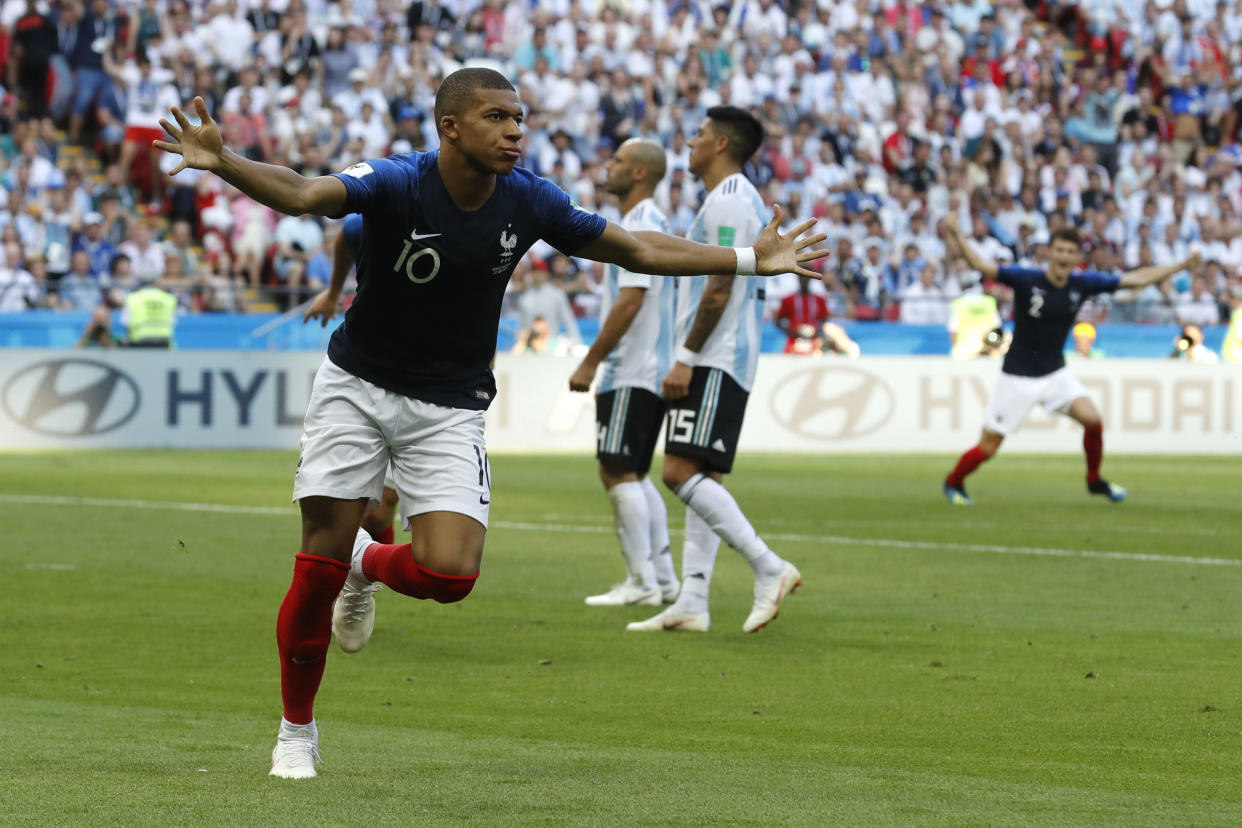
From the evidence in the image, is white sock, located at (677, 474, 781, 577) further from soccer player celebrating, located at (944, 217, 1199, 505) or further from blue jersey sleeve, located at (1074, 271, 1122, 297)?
blue jersey sleeve, located at (1074, 271, 1122, 297)

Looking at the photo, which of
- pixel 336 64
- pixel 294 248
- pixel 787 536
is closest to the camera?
pixel 787 536

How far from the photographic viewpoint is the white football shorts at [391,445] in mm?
5824

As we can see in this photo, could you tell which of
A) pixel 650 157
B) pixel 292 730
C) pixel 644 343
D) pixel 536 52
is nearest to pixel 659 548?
pixel 644 343

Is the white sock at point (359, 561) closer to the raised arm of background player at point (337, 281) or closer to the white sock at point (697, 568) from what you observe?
the raised arm of background player at point (337, 281)

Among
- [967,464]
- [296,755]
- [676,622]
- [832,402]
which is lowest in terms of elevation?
[832,402]

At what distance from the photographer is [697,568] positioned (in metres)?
8.95

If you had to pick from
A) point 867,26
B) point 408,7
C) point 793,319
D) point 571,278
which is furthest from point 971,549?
point 867,26

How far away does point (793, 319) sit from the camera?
24438 mm

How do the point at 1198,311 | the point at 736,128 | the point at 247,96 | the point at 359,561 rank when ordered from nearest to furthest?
the point at 359,561 → the point at 736,128 → the point at 247,96 → the point at 1198,311

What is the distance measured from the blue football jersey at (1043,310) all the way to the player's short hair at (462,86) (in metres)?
11.0

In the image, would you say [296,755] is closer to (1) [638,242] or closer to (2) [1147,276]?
(1) [638,242]

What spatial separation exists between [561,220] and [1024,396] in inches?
434

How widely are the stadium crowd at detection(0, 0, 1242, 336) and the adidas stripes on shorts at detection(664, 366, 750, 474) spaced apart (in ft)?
50.9

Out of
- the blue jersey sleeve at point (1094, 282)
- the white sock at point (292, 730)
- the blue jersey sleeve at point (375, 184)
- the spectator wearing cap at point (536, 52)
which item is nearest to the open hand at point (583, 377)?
the blue jersey sleeve at point (375, 184)
